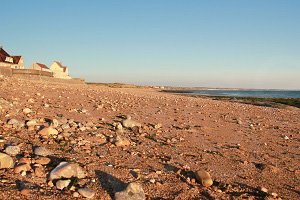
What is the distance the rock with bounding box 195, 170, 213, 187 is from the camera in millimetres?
5941

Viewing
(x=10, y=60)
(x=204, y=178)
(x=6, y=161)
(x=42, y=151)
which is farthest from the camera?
(x=10, y=60)

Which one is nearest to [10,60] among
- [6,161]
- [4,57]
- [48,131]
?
[4,57]

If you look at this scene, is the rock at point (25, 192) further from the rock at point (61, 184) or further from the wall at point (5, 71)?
the wall at point (5, 71)

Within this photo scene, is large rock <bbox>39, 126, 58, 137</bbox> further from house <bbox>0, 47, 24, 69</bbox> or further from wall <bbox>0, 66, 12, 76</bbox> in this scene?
house <bbox>0, 47, 24, 69</bbox>

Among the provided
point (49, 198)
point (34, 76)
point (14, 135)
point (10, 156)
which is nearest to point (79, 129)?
point (14, 135)

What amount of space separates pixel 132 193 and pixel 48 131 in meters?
3.49

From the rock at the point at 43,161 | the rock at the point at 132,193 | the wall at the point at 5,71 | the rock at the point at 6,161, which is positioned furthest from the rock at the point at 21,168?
the wall at the point at 5,71

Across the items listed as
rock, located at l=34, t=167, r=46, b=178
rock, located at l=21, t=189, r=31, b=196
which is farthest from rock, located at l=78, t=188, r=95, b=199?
rock, located at l=34, t=167, r=46, b=178

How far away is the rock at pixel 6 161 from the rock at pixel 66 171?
75 cm

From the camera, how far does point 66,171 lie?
5520mm

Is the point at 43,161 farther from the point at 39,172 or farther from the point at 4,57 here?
the point at 4,57

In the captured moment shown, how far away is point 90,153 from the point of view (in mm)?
6980

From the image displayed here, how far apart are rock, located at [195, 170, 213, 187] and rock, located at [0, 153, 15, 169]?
319cm

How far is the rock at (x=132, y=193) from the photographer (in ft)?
16.5
